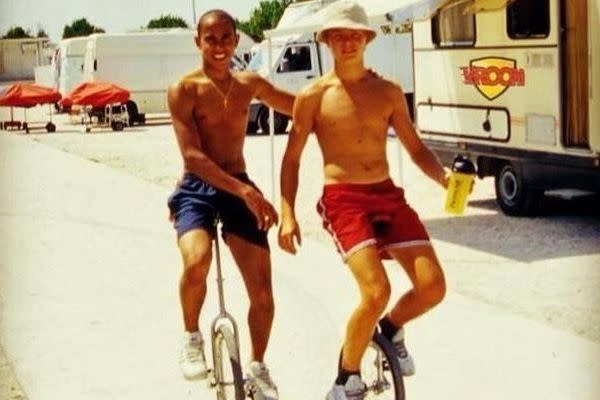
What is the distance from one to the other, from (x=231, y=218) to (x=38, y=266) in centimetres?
514

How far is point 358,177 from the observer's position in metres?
4.55

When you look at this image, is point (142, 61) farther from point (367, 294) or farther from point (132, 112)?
point (367, 294)

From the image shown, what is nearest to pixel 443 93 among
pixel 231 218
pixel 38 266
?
pixel 38 266

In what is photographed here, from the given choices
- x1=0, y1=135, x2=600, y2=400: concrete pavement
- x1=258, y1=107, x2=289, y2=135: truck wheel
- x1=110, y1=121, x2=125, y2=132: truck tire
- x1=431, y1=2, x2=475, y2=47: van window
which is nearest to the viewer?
x1=0, y1=135, x2=600, y2=400: concrete pavement

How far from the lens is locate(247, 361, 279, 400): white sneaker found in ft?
15.1

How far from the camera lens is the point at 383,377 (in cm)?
467

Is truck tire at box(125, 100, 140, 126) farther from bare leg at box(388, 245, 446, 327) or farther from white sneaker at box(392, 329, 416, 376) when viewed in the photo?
bare leg at box(388, 245, 446, 327)

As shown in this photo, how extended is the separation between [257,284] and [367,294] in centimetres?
53

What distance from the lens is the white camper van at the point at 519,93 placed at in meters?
10.7

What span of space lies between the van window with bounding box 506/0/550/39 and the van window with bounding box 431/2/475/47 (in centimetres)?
67

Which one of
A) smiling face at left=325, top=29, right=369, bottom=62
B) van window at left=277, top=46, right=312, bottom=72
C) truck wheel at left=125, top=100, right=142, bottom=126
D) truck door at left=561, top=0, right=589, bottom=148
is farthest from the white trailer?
smiling face at left=325, top=29, right=369, bottom=62

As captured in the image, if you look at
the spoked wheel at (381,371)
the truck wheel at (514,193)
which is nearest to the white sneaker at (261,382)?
the spoked wheel at (381,371)

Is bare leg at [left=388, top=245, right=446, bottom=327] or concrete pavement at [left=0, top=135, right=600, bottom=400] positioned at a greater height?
bare leg at [left=388, top=245, right=446, bottom=327]

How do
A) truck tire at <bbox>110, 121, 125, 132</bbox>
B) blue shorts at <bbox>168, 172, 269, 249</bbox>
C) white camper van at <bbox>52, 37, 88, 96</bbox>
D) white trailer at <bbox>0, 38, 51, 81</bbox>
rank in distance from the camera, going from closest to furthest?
blue shorts at <bbox>168, 172, 269, 249</bbox> → truck tire at <bbox>110, 121, 125, 132</bbox> → white camper van at <bbox>52, 37, 88, 96</bbox> → white trailer at <bbox>0, 38, 51, 81</bbox>
